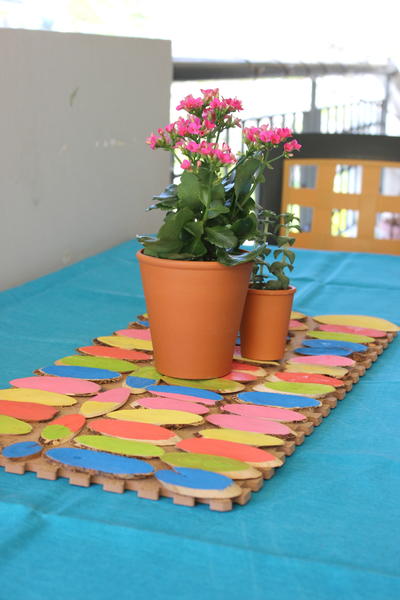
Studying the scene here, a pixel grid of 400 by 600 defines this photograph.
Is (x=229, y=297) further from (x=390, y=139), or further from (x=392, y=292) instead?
(x=390, y=139)

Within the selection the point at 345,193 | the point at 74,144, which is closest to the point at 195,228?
the point at 74,144

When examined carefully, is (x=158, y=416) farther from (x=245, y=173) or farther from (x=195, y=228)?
(x=245, y=173)

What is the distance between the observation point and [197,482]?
87 cm

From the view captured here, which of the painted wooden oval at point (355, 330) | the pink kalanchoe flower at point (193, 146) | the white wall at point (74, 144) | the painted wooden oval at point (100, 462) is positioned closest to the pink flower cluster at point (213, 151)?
the pink kalanchoe flower at point (193, 146)

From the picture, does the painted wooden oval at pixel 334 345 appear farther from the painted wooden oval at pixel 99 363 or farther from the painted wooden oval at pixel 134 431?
the painted wooden oval at pixel 134 431

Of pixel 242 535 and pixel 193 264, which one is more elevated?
pixel 193 264

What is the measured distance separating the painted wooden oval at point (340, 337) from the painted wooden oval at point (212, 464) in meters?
0.61

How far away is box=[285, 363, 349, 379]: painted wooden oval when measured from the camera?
50.4 inches

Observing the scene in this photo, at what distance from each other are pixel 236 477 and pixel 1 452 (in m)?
0.31

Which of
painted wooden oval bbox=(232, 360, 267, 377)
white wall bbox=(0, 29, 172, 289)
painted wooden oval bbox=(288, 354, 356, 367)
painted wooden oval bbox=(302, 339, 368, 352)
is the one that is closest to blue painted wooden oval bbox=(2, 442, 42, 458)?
painted wooden oval bbox=(232, 360, 267, 377)

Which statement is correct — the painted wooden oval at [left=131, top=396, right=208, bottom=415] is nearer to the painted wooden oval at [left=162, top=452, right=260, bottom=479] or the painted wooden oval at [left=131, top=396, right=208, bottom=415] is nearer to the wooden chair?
the painted wooden oval at [left=162, top=452, right=260, bottom=479]

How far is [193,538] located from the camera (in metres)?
0.78

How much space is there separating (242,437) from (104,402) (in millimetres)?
232

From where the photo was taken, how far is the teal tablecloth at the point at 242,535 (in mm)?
704
